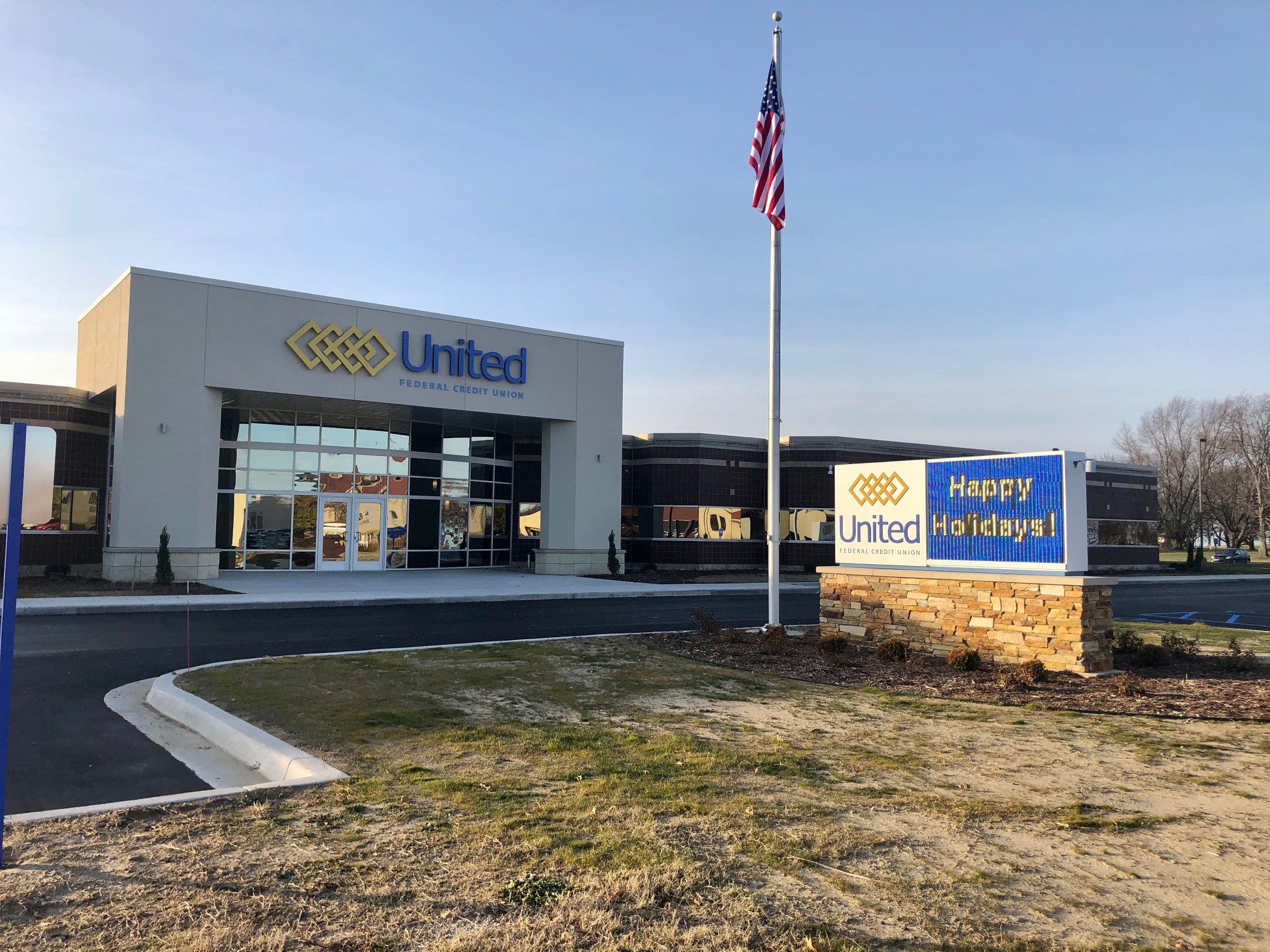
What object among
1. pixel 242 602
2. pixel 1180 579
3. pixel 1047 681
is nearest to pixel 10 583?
pixel 1047 681

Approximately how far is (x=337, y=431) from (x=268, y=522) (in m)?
3.78

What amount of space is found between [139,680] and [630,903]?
8.58m

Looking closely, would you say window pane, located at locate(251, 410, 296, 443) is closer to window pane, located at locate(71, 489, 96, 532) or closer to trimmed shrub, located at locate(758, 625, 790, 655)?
window pane, located at locate(71, 489, 96, 532)

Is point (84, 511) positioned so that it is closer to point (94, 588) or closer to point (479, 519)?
point (94, 588)

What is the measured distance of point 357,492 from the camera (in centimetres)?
3073

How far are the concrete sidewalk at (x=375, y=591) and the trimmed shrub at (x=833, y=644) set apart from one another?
429 inches

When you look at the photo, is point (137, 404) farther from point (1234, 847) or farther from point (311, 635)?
point (1234, 847)

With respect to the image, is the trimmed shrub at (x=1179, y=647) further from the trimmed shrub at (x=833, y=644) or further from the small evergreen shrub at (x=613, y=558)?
the small evergreen shrub at (x=613, y=558)

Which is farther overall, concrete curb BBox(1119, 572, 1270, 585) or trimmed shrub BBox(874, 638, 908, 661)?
concrete curb BBox(1119, 572, 1270, 585)

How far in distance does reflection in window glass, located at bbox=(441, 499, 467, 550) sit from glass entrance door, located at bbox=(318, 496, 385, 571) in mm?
2389

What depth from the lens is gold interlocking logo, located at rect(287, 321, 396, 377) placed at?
26.4 m

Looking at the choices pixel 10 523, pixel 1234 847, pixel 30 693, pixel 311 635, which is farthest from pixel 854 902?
pixel 311 635

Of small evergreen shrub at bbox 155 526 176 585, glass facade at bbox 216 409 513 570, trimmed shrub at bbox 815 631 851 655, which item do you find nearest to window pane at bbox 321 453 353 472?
glass facade at bbox 216 409 513 570

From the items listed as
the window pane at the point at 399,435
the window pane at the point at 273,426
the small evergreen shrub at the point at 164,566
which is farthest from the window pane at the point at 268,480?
the small evergreen shrub at the point at 164,566
